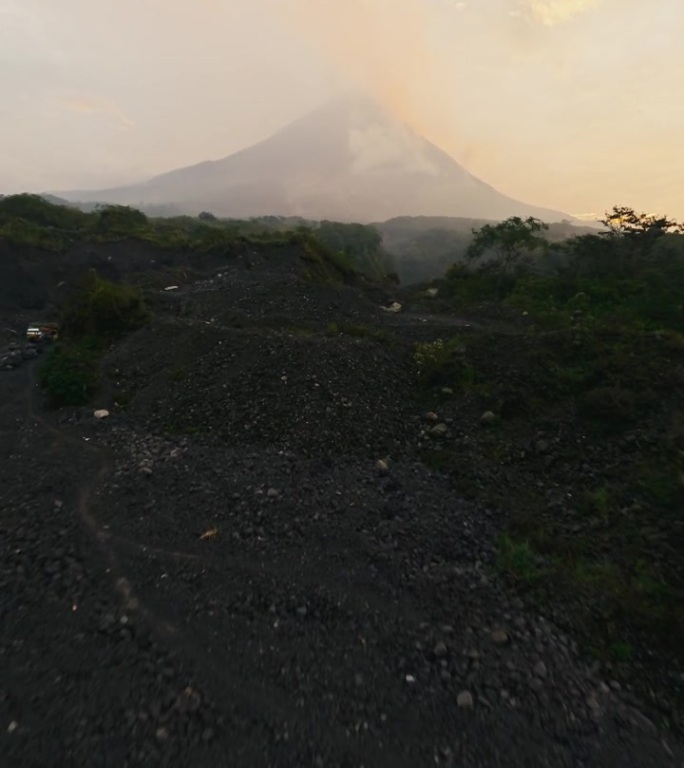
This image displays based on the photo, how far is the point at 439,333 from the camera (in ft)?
54.7

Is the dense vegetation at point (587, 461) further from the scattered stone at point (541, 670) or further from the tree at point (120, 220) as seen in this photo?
the tree at point (120, 220)

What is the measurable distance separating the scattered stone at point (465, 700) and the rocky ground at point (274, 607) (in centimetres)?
5

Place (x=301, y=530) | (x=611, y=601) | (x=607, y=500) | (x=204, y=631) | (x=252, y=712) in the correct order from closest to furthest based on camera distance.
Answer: (x=252, y=712), (x=204, y=631), (x=611, y=601), (x=301, y=530), (x=607, y=500)

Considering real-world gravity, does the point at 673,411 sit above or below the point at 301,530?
above

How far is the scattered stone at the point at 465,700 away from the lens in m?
4.93

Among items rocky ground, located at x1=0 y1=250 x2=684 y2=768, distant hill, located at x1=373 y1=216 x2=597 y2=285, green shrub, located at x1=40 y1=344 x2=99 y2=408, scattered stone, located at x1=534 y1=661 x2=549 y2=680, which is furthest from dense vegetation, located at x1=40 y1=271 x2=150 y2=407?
distant hill, located at x1=373 y1=216 x2=597 y2=285

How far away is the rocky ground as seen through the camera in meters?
4.56

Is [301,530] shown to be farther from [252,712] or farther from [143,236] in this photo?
[143,236]

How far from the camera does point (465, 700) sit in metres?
4.96

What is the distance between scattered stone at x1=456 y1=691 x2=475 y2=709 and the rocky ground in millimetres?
47

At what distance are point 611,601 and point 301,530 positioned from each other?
4577mm

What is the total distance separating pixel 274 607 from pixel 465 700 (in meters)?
2.58

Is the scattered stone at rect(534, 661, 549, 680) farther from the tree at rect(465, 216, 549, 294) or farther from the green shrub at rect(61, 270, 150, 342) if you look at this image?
the tree at rect(465, 216, 549, 294)

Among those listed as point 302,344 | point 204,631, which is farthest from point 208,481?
point 302,344
